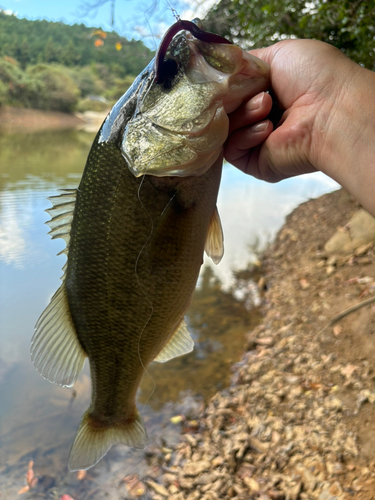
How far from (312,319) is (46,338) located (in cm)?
311

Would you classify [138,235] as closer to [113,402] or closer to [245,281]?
[113,402]

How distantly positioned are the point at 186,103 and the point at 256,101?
239 mm

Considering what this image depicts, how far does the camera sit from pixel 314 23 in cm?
434

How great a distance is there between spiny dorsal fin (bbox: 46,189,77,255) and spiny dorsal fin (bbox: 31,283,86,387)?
0.20 metres

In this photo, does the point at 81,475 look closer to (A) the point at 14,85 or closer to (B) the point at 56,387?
(B) the point at 56,387

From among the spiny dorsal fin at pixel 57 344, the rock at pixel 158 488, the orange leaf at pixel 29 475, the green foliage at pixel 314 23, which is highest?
the green foliage at pixel 314 23

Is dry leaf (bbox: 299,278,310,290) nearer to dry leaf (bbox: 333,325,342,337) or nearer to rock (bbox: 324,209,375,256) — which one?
rock (bbox: 324,209,375,256)

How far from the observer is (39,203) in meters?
7.29

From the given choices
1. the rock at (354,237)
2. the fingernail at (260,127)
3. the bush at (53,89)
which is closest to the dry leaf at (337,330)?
the rock at (354,237)

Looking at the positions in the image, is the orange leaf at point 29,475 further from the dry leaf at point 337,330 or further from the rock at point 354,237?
the rock at point 354,237

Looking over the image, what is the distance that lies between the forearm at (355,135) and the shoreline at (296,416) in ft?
5.67

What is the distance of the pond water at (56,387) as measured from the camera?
2.66m

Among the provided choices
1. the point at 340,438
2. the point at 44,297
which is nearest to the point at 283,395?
the point at 340,438

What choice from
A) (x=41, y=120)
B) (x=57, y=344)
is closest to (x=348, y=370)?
(x=57, y=344)
